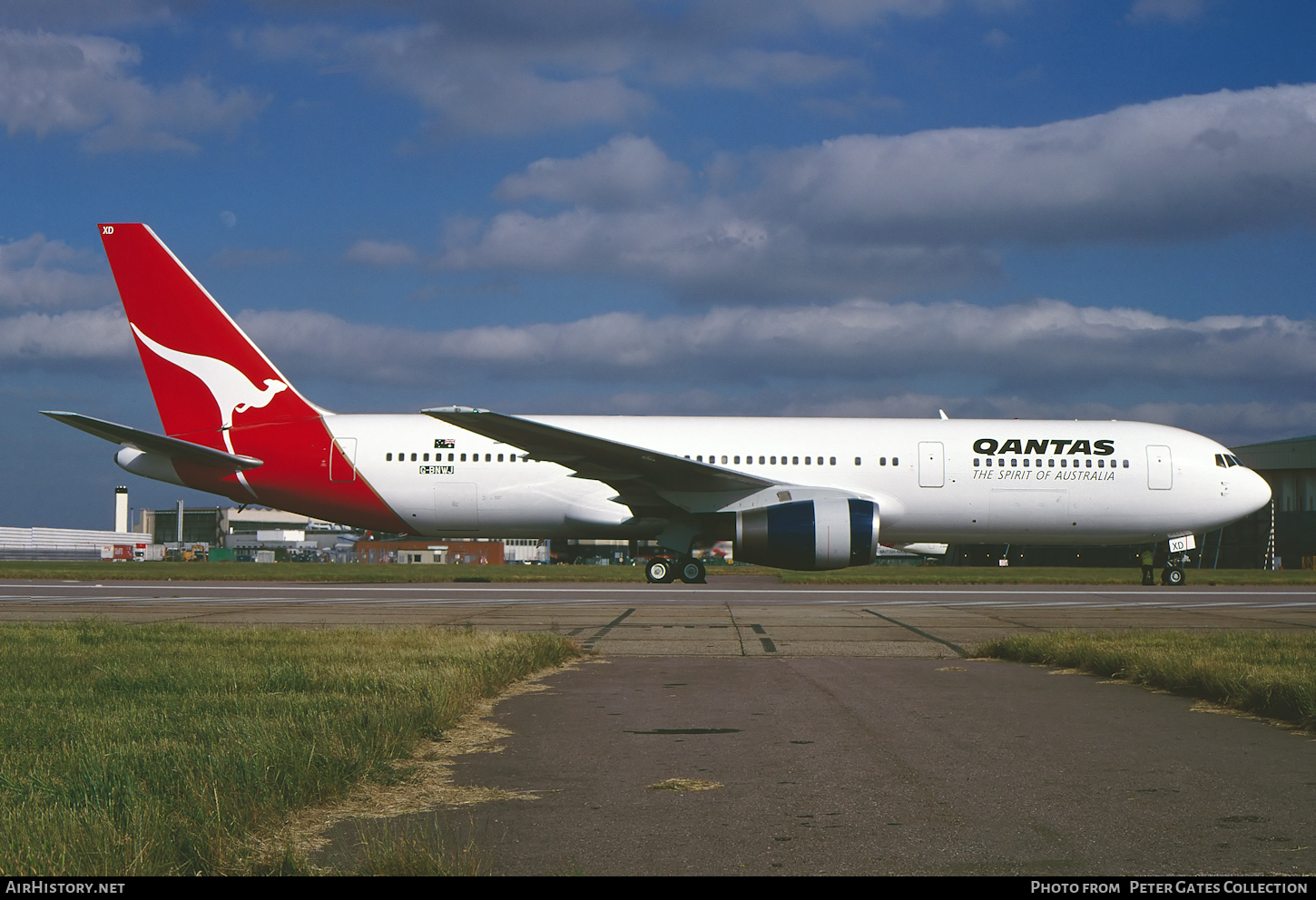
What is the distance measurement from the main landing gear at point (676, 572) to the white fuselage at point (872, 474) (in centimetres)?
85

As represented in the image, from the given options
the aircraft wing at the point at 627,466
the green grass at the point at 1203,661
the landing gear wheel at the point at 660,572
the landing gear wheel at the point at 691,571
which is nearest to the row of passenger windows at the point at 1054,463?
the aircraft wing at the point at 627,466

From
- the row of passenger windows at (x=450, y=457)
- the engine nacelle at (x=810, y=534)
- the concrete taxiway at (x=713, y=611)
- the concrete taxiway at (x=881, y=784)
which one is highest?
the row of passenger windows at (x=450, y=457)

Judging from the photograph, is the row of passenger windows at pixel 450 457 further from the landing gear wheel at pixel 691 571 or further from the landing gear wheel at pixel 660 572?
the landing gear wheel at pixel 691 571

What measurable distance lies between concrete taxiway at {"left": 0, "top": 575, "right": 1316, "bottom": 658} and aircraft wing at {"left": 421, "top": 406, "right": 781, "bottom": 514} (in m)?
1.88

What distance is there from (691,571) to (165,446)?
11177 mm

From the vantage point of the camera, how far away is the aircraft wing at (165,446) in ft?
67.7

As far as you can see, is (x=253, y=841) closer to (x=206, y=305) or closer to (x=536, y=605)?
(x=536, y=605)

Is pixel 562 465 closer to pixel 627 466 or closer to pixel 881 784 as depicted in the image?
pixel 627 466

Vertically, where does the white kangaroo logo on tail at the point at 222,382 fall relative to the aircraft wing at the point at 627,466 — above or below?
above

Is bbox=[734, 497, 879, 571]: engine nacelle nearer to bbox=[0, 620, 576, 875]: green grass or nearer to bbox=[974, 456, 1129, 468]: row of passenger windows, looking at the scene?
bbox=[974, 456, 1129, 468]: row of passenger windows

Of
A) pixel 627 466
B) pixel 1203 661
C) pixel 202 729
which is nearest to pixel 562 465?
pixel 627 466

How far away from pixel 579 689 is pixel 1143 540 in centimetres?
2064

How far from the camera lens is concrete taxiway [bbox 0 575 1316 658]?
11.5 meters

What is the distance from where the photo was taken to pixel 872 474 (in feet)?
76.4
